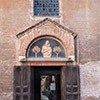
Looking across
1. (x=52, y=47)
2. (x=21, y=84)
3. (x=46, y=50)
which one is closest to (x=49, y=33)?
(x=52, y=47)

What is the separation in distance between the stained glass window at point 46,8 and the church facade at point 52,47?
8cm

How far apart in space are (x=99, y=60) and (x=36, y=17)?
310 centimetres

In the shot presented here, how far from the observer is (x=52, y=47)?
12.5 metres

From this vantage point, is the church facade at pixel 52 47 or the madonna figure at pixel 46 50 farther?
the madonna figure at pixel 46 50

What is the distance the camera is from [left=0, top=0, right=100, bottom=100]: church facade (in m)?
12.1

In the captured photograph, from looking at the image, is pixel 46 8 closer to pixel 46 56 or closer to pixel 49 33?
pixel 49 33

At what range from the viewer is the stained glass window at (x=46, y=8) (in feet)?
42.2

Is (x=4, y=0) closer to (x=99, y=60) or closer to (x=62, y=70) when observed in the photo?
(x=62, y=70)

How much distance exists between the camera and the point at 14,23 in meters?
12.5

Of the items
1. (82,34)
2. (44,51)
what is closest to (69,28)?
(82,34)

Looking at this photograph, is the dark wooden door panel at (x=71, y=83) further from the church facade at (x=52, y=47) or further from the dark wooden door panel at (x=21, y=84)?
the dark wooden door panel at (x=21, y=84)

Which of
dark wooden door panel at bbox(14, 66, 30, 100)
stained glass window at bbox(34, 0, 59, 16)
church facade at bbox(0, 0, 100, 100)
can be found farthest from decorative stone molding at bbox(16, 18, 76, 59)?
dark wooden door panel at bbox(14, 66, 30, 100)

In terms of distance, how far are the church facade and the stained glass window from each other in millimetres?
82

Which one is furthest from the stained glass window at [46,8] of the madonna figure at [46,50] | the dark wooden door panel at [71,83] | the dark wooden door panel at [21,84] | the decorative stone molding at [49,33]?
the dark wooden door panel at [21,84]
